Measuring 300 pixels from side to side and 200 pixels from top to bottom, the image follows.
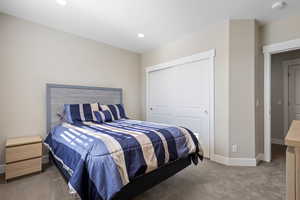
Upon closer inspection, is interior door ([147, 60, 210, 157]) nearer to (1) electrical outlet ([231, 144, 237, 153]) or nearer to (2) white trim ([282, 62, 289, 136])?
(1) electrical outlet ([231, 144, 237, 153])

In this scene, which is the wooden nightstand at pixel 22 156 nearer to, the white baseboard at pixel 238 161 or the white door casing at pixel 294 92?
the white baseboard at pixel 238 161

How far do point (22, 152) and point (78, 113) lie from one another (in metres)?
0.96

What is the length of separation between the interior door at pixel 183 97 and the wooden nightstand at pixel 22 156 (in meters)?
2.59

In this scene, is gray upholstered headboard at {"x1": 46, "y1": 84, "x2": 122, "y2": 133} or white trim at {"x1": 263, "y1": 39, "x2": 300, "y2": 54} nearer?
white trim at {"x1": 263, "y1": 39, "x2": 300, "y2": 54}

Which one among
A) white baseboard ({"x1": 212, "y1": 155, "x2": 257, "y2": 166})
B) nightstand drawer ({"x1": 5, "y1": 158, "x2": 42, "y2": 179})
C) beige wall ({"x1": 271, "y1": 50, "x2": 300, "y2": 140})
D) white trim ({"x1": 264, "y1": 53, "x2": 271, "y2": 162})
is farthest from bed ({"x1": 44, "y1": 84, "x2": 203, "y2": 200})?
beige wall ({"x1": 271, "y1": 50, "x2": 300, "y2": 140})

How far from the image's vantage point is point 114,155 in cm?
142

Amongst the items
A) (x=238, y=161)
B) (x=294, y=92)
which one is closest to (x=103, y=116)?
(x=238, y=161)

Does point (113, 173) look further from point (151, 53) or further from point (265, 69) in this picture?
point (151, 53)

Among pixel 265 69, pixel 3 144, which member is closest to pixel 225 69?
pixel 265 69

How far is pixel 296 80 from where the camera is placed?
377 cm

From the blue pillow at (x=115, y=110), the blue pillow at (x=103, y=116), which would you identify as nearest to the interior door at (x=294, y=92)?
the blue pillow at (x=115, y=110)

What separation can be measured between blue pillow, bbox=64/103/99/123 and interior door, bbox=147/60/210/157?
1.70m

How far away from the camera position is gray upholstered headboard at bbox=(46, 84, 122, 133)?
2.84 meters

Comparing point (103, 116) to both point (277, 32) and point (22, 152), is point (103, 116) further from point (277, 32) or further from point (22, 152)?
point (277, 32)
